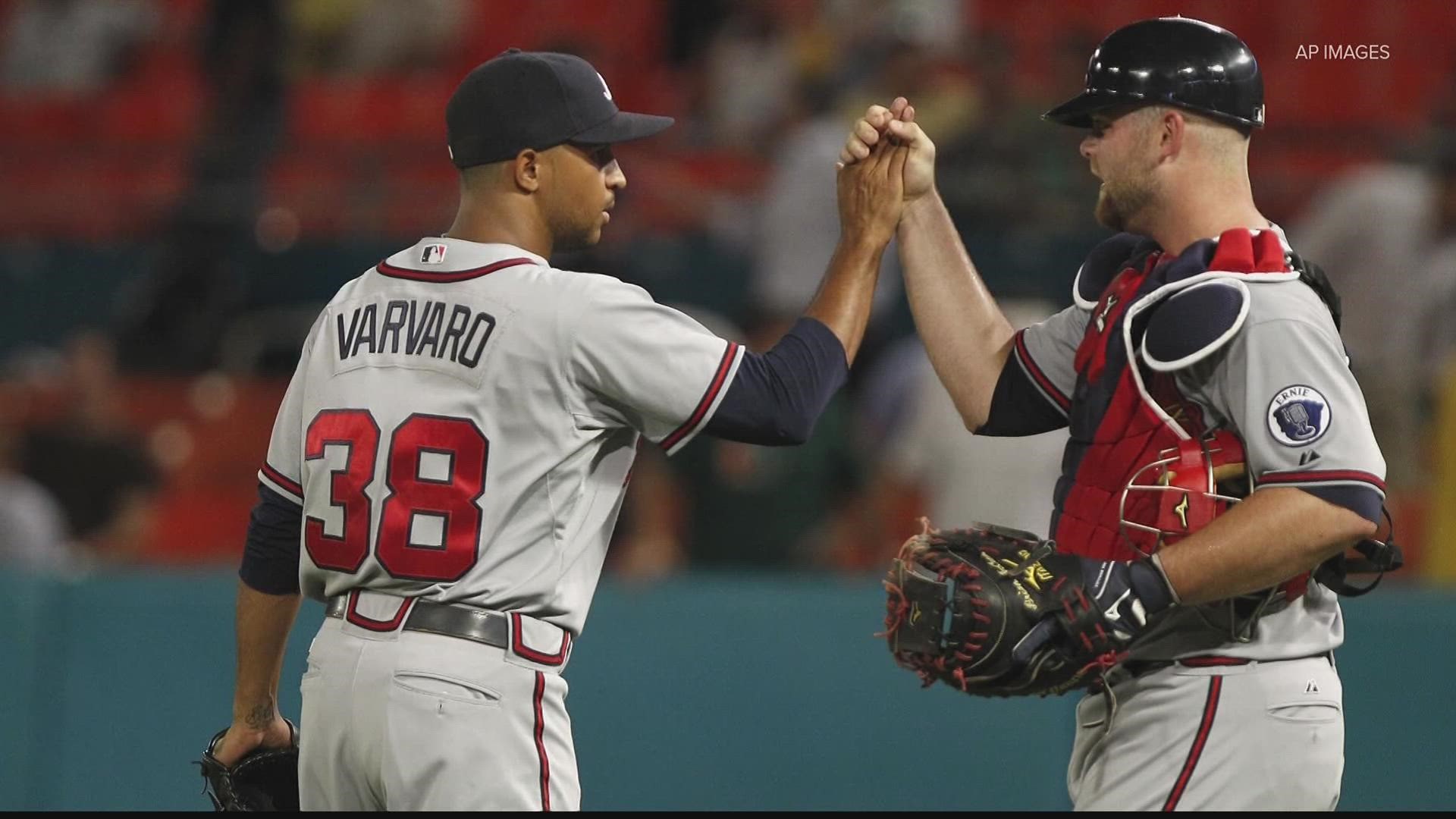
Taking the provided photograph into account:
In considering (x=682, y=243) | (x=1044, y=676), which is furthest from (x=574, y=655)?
(x=1044, y=676)

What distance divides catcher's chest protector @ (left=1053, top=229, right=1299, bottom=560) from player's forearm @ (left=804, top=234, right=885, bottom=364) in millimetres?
438

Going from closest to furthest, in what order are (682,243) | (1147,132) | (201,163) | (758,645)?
(1147,132), (758,645), (682,243), (201,163)

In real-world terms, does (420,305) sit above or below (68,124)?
below

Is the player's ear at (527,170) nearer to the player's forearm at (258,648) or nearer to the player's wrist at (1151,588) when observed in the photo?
the player's forearm at (258,648)

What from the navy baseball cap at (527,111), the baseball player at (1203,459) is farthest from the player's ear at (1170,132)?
the navy baseball cap at (527,111)

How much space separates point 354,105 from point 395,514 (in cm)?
714

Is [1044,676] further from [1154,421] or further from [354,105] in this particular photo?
[354,105]

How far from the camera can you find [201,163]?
8742 mm

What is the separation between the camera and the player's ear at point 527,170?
11.3 ft

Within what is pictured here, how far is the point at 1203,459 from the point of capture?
3.30m

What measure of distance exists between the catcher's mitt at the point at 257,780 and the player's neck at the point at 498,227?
112 cm

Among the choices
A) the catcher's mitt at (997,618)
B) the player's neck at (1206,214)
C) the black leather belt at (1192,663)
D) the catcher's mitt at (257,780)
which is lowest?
the catcher's mitt at (257,780)

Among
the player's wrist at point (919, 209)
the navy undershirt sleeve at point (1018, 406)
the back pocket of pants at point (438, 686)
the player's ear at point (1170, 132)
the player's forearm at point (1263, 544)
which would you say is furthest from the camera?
the player's wrist at point (919, 209)

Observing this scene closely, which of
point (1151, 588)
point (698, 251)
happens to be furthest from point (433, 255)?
point (698, 251)
